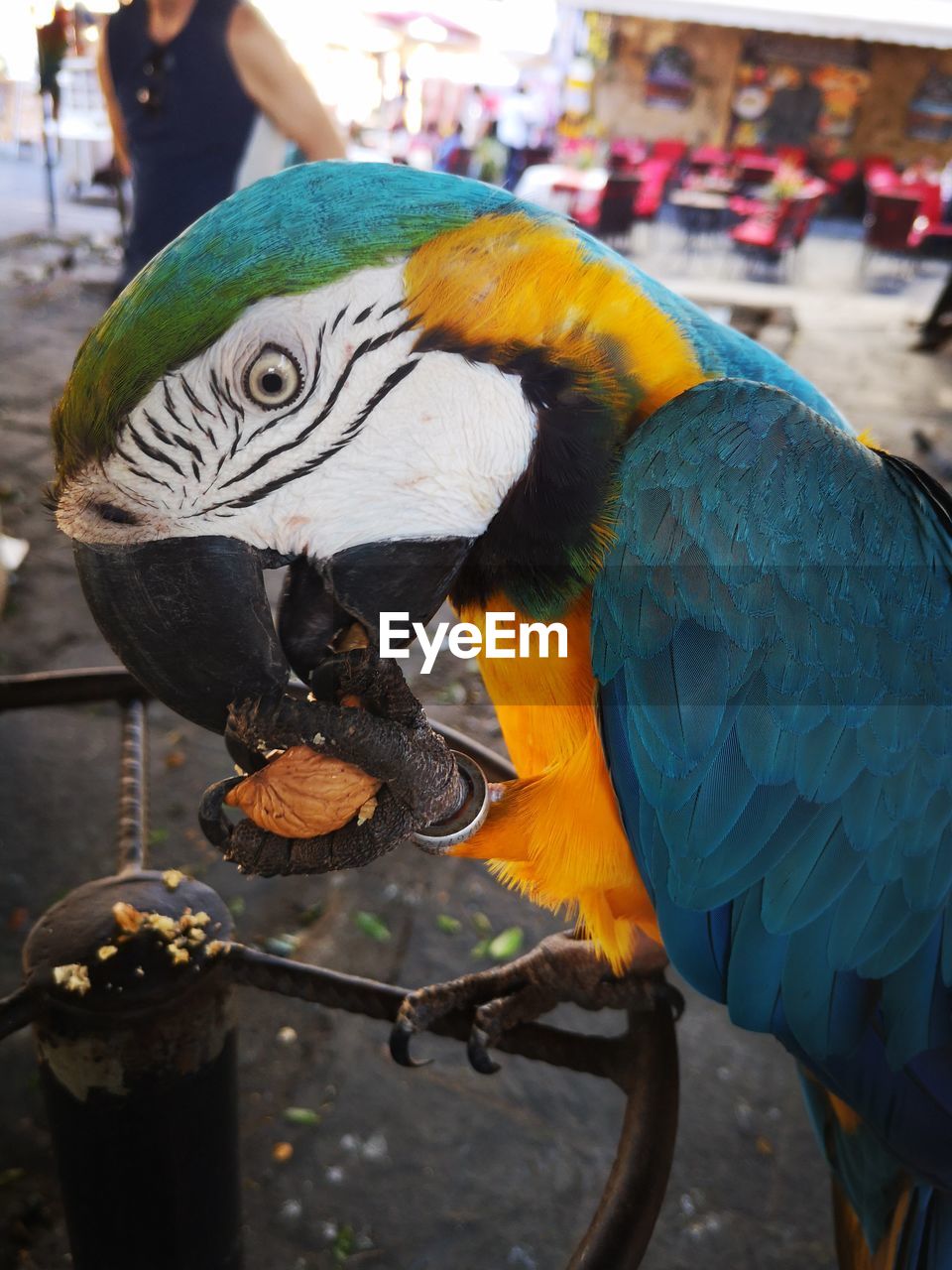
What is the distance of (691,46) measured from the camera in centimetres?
1658

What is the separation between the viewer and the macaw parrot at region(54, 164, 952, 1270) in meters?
0.92

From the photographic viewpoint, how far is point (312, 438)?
0.95 metres

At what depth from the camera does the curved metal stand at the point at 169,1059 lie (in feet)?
3.52

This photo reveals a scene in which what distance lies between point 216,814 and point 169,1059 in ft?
1.08

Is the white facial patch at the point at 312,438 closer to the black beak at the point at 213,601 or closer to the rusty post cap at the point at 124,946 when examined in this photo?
the black beak at the point at 213,601

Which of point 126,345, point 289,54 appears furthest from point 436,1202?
point 289,54

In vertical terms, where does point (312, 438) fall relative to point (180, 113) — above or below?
below

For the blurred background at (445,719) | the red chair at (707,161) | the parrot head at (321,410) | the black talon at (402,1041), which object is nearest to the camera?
the parrot head at (321,410)

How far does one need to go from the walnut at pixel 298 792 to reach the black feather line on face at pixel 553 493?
0.90 ft

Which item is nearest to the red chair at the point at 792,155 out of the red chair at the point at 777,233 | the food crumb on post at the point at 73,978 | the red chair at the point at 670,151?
the red chair at the point at 670,151

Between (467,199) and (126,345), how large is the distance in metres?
0.36

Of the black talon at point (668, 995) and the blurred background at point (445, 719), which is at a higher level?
the black talon at point (668, 995)

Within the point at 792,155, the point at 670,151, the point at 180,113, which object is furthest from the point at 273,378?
the point at 792,155

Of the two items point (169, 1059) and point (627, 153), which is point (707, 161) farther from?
point (169, 1059)
